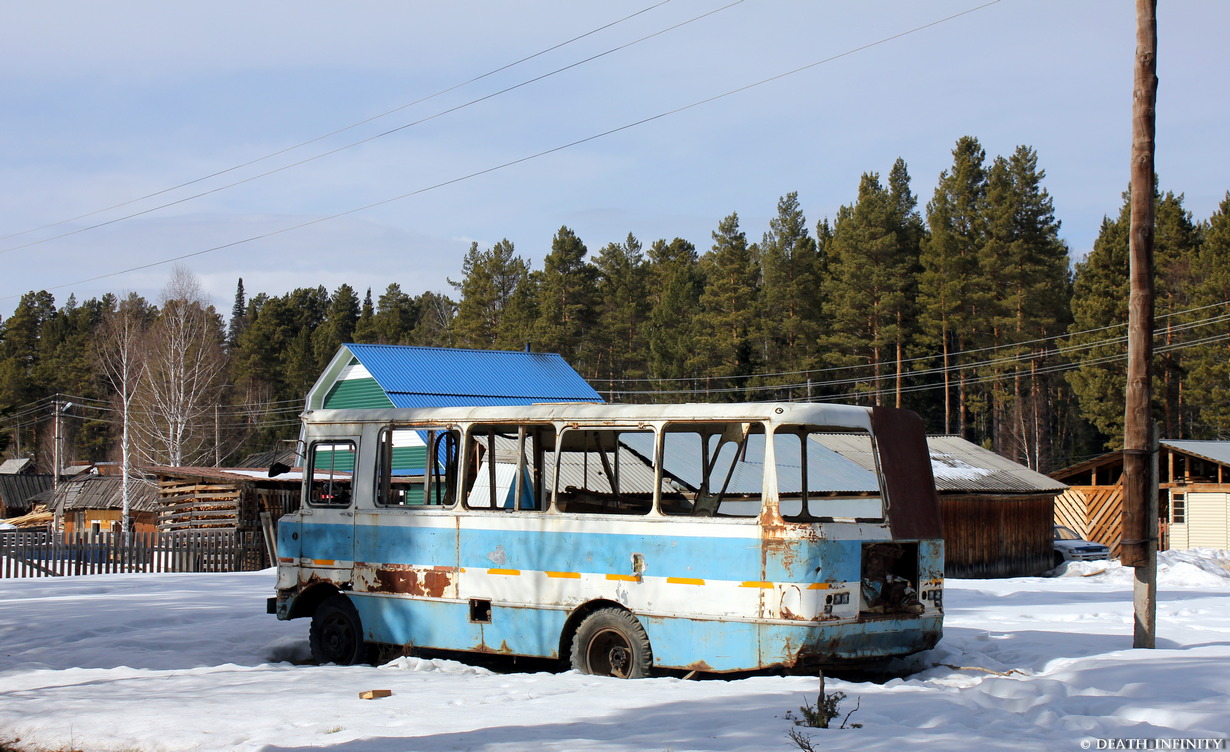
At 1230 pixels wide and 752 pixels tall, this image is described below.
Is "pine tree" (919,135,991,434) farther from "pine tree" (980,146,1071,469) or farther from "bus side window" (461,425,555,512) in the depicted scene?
"bus side window" (461,425,555,512)

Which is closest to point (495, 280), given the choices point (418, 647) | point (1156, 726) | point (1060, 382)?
point (1060, 382)

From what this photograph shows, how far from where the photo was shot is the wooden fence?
25438mm

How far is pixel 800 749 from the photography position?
269 inches

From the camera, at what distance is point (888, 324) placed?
60.6 metres

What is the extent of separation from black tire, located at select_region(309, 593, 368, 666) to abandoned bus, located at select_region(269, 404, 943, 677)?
0.9 inches

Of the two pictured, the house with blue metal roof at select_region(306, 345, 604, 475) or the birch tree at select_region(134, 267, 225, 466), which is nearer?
the house with blue metal roof at select_region(306, 345, 604, 475)

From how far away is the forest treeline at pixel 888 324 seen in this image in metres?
54.5

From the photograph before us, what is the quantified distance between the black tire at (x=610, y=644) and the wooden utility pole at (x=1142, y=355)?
5.12 metres

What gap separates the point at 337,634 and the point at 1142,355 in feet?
29.5

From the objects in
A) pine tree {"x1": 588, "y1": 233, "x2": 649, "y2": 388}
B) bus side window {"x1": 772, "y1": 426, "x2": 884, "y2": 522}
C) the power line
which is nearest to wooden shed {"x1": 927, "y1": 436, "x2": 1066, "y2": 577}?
bus side window {"x1": 772, "y1": 426, "x2": 884, "y2": 522}

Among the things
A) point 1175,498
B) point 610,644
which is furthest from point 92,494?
point 610,644

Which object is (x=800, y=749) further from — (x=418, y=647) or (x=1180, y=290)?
(x=1180, y=290)

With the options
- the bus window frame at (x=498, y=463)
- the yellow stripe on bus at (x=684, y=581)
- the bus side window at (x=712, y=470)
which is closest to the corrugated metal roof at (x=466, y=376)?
the bus window frame at (x=498, y=463)

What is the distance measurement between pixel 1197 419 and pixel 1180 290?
948 centimetres
